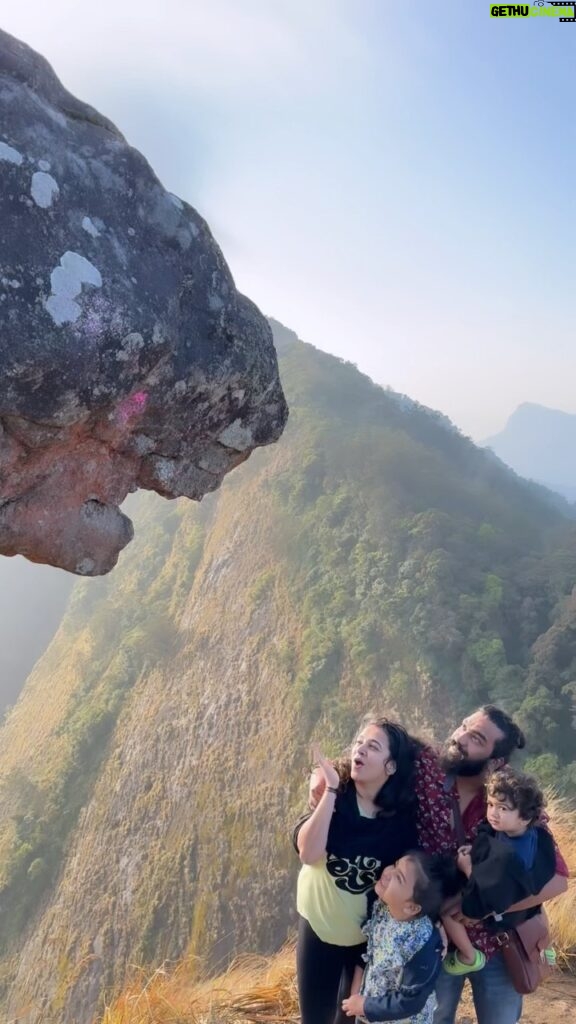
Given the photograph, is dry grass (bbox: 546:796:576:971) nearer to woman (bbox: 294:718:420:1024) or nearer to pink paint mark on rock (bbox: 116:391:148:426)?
woman (bbox: 294:718:420:1024)

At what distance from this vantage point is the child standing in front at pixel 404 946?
2838 mm

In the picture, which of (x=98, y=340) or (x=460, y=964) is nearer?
(x=98, y=340)

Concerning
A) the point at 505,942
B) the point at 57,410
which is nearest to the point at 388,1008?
the point at 505,942

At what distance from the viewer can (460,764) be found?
3354mm

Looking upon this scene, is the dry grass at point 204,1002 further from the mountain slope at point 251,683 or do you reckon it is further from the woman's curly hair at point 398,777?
the mountain slope at point 251,683

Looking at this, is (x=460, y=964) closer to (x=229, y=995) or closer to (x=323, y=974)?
(x=323, y=974)

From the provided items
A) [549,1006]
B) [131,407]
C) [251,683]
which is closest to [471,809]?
[549,1006]

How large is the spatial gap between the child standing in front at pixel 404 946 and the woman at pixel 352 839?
0.11 metres

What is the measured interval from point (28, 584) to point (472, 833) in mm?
54758

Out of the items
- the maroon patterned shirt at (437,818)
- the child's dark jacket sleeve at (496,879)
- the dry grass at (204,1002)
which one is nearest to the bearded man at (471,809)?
the maroon patterned shirt at (437,818)

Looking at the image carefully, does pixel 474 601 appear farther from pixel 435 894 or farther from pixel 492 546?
pixel 435 894

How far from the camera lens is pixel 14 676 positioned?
46.0 meters

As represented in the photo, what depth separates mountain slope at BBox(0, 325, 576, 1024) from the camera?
19750 mm

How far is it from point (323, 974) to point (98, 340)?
10.1 feet
